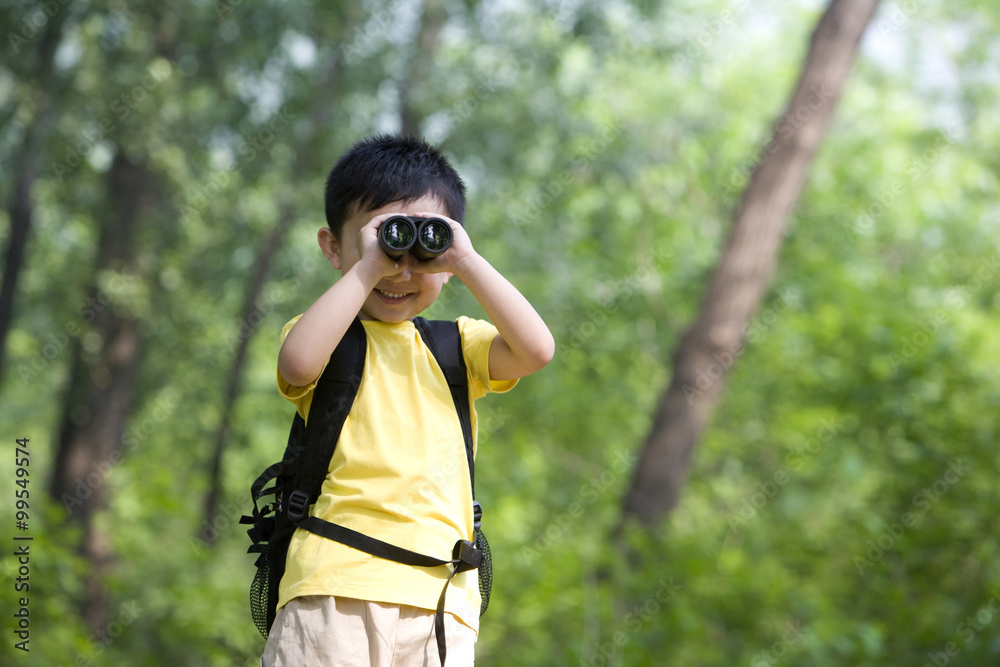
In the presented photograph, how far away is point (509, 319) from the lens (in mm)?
1605

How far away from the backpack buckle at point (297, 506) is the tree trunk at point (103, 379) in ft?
21.4

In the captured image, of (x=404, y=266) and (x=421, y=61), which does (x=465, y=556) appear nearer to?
(x=404, y=266)

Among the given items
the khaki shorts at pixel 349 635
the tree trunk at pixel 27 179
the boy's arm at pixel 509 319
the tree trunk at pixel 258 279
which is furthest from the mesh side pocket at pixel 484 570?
the tree trunk at pixel 258 279

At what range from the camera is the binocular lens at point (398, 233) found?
59.7 inches

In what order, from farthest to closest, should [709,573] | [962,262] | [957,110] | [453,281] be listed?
[957,110] < [962,262] < [453,281] < [709,573]

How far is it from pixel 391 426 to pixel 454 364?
0.19 meters

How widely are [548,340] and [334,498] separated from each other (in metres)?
0.49

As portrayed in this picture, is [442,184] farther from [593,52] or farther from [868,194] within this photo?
[868,194]

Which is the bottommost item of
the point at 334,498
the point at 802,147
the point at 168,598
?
the point at 334,498

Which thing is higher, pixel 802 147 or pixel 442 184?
pixel 802 147

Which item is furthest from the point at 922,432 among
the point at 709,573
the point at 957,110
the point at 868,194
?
the point at 957,110

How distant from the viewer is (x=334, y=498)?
5.10 feet

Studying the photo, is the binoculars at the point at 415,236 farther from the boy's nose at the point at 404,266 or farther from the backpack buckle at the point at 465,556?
the backpack buckle at the point at 465,556

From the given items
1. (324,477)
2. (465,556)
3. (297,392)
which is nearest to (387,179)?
Result: (297,392)
